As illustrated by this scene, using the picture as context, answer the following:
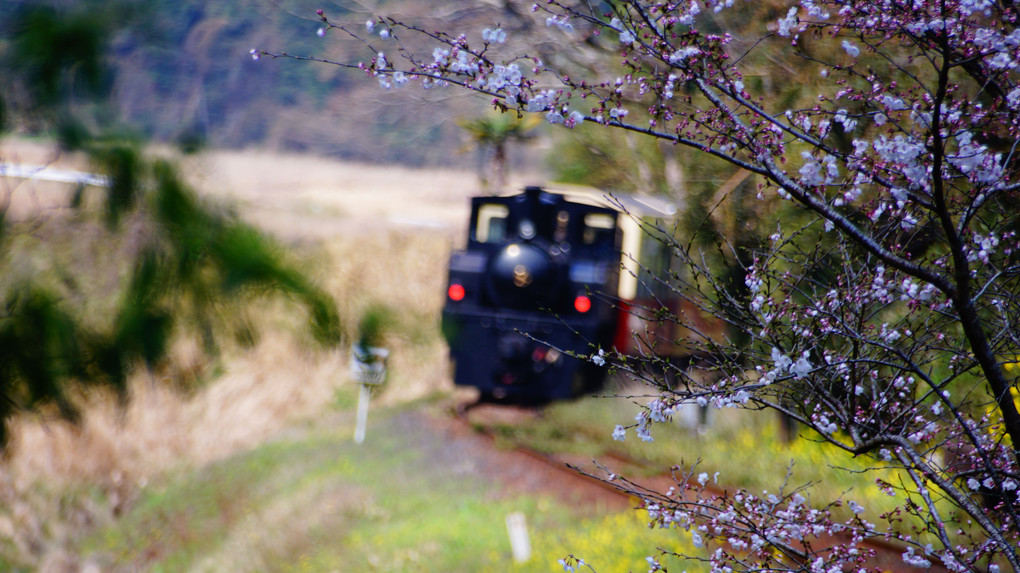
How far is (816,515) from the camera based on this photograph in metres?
3.57

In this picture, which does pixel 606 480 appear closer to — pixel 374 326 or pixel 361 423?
pixel 374 326

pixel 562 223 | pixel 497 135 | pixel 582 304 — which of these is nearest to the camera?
pixel 582 304

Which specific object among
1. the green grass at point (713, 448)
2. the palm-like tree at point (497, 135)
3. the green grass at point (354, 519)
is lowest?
the green grass at point (354, 519)

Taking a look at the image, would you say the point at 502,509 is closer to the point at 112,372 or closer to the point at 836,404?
the point at 836,404

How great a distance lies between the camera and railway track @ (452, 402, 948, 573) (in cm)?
527

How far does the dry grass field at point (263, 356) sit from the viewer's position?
2.11 metres

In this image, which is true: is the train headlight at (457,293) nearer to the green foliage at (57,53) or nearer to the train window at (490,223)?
the train window at (490,223)

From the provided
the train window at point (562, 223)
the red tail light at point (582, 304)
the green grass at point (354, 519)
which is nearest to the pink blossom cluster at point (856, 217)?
the green grass at point (354, 519)

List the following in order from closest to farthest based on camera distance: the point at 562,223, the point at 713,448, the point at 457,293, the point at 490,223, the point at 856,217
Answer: the point at 856,217, the point at 713,448, the point at 457,293, the point at 562,223, the point at 490,223

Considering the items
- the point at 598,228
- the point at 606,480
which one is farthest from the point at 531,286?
the point at 606,480

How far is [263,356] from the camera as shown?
104 inches

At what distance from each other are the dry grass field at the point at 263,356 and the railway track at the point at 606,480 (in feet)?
3.53

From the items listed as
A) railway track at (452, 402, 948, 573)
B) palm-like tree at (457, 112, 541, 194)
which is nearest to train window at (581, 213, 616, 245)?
railway track at (452, 402, 948, 573)

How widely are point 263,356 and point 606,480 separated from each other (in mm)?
1497
